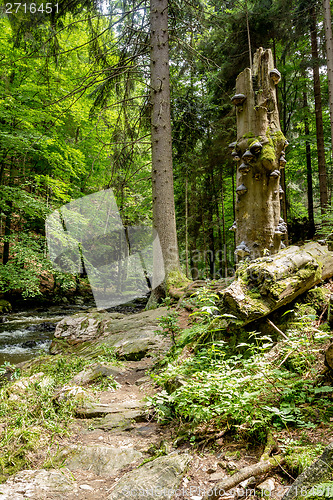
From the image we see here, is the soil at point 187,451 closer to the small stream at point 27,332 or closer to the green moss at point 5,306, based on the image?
the small stream at point 27,332

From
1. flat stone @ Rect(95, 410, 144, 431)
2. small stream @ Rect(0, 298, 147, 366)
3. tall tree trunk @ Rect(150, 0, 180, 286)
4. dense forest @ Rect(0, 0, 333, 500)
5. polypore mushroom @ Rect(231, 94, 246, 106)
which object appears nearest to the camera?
dense forest @ Rect(0, 0, 333, 500)

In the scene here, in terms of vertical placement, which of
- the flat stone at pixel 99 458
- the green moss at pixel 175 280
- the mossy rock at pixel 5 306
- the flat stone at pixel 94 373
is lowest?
the mossy rock at pixel 5 306

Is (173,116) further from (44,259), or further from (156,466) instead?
(156,466)

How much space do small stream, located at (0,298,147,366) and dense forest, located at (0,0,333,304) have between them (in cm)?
→ 125

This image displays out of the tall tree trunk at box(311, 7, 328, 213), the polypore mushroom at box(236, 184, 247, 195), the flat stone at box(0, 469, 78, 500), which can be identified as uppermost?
the tall tree trunk at box(311, 7, 328, 213)

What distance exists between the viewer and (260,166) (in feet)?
15.3

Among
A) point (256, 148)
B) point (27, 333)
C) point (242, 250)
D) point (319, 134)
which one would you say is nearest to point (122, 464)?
point (242, 250)

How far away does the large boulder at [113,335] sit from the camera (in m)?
5.18

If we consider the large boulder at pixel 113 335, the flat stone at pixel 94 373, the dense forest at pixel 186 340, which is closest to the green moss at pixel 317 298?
the dense forest at pixel 186 340

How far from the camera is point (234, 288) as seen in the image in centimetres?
332

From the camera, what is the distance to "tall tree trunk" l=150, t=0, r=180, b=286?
738 cm

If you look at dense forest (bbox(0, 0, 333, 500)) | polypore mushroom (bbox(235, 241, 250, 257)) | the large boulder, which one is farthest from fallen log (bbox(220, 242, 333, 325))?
the large boulder

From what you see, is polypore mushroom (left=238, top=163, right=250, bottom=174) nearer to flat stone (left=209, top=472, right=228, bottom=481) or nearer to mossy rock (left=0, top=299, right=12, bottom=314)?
flat stone (left=209, top=472, right=228, bottom=481)

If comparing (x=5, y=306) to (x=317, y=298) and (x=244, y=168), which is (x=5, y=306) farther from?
(x=317, y=298)
